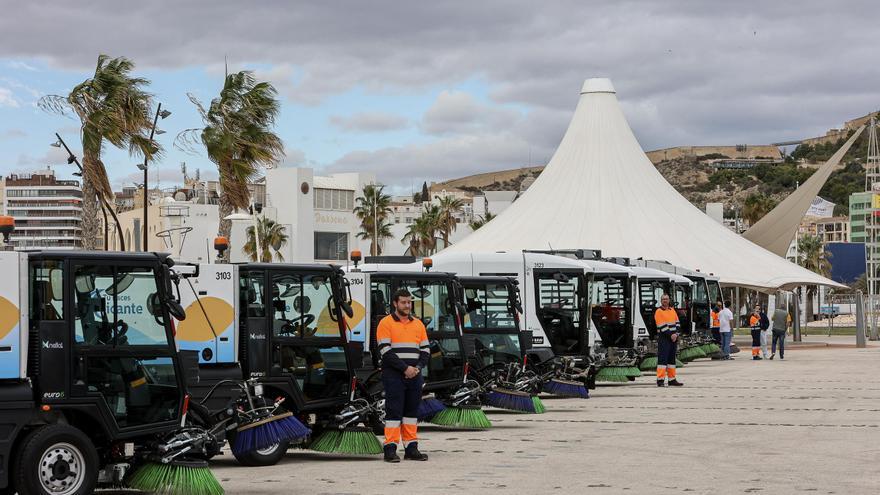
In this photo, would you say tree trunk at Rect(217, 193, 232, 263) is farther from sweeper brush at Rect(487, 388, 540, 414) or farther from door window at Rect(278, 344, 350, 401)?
door window at Rect(278, 344, 350, 401)

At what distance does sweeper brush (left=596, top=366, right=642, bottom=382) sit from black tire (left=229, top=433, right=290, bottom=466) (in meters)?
15.7

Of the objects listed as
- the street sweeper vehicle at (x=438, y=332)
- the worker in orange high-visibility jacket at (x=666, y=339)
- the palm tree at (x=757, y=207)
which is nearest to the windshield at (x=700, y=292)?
the worker in orange high-visibility jacket at (x=666, y=339)

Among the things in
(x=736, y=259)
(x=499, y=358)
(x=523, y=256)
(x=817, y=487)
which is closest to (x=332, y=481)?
(x=817, y=487)

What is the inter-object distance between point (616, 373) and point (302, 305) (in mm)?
15940

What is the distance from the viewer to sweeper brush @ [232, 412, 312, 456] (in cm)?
1348

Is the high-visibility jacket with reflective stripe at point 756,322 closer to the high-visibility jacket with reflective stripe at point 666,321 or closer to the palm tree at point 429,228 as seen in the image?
the high-visibility jacket with reflective stripe at point 666,321

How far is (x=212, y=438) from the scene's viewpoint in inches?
468

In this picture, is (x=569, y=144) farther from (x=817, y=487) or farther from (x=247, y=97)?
(x=817, y=487)

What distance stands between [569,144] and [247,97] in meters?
38.4

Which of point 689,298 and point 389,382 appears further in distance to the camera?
point 689,298

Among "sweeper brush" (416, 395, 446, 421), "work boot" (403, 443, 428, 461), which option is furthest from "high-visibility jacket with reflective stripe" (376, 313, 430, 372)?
"sweeper brush" (416, 395, 446, 421)

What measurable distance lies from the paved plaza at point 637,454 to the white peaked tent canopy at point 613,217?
125ft

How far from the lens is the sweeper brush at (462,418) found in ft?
57.7

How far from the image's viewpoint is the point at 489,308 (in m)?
21.1
